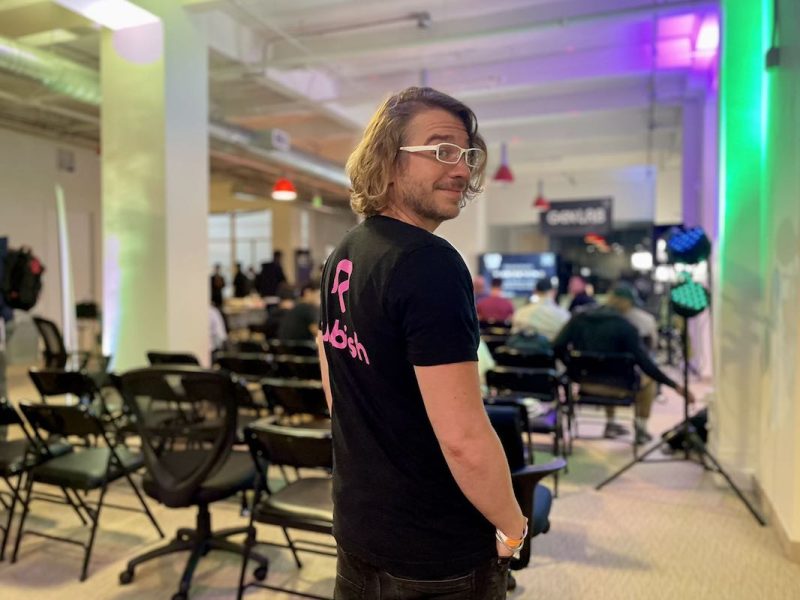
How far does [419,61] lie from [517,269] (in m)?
5.33

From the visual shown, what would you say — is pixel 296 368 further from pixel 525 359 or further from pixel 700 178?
pixel 700 178

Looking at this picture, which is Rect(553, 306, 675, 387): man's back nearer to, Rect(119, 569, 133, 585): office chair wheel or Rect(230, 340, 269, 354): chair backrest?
Rect(230, 340, 269, 354): chair backrest

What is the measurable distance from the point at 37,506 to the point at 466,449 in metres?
3.65

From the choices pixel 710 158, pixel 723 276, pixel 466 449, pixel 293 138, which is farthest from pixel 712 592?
pixel 293 138

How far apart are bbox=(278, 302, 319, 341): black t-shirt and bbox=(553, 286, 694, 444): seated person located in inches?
95.9

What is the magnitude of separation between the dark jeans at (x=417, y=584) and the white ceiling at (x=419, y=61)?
486 cm

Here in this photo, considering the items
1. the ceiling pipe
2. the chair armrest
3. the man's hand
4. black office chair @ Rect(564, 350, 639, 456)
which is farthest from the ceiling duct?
the man's hand

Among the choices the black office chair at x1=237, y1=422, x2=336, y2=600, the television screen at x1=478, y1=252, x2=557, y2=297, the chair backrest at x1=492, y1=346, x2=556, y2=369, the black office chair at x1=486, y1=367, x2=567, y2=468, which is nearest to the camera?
the black office chair at x1=237, y1=422, x2=336, y2=600

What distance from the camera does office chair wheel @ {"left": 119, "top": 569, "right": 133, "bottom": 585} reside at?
2.79 m

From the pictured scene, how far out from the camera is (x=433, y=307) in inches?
39.7

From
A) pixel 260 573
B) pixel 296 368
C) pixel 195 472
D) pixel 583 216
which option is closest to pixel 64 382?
pixel 195 472

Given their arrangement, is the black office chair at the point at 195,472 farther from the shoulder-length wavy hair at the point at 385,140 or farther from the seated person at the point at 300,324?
the seated person at the point at 300,324

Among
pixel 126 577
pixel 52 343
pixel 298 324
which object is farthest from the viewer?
pixel 298 324

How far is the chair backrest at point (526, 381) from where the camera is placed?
4.45 m
